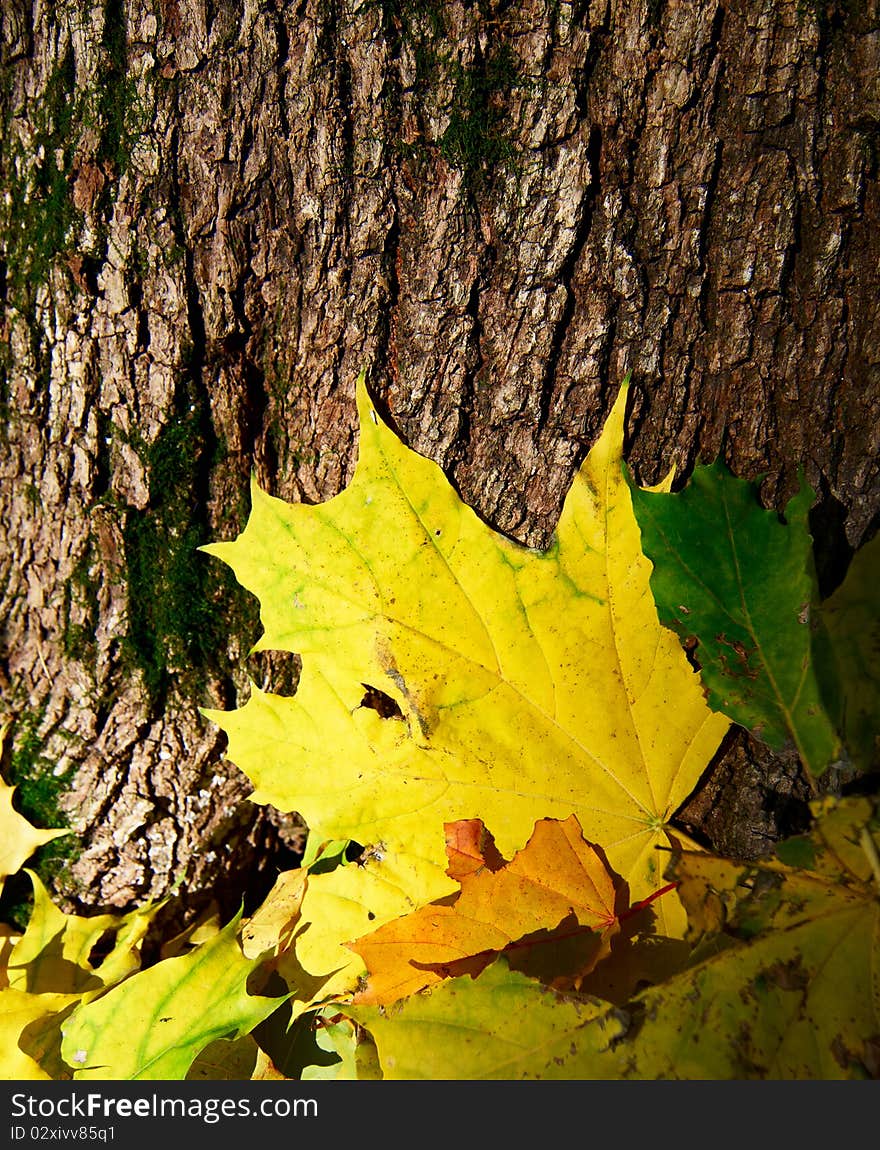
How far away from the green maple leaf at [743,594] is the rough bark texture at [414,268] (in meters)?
0.15

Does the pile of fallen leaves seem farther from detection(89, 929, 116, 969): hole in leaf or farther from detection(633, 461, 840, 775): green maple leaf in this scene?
detection(89, 929, 116, 969): hole in leaf

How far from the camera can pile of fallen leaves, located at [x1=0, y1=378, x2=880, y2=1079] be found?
0.86 metres

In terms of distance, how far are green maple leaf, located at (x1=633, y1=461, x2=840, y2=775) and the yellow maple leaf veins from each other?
0.05m

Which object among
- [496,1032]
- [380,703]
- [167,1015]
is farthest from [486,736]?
[167,1015]

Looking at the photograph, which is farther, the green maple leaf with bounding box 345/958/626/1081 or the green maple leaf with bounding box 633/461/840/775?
the green maple leaf with bounding box 633/461/840/775

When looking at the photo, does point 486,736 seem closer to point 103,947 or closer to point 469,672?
point 469,672

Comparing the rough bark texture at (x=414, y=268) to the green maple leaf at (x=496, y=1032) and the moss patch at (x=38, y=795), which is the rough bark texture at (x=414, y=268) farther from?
the green maple leaf at (x=496, y=1032)

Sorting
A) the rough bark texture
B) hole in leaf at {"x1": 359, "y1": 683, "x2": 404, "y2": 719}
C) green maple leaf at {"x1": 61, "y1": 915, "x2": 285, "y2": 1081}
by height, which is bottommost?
green maple leaf at {"x1": 61, "y1": 915, "x2": 285, "y2": 1081}

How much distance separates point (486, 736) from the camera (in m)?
0.96

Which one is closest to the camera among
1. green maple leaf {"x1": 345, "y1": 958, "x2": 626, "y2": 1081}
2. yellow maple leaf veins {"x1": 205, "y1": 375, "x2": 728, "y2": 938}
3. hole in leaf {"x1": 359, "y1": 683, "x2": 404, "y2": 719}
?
green maple leaf {"x1": 345, "y1": 958, "x2": 626, "y2": 1081}

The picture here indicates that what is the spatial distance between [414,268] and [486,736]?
541 millimetres

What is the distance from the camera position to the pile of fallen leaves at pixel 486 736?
2.83 ft

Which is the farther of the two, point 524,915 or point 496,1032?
point 524,915

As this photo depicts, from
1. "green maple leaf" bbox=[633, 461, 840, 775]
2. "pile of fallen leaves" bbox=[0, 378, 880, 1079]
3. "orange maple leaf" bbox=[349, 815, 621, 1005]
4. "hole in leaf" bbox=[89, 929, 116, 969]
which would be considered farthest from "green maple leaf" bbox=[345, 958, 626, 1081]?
"hole in leaf" bbox=[89, 929, 116, 969]
